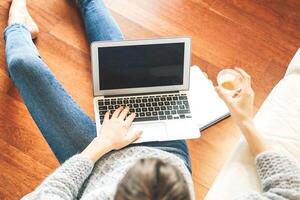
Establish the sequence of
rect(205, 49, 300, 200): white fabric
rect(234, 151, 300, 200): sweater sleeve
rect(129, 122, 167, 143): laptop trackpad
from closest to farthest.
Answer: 1. rect(234, 151, 300, 200): sweater sleeve
2. rect(205, 49, 300, 200): white fabric
3. rect(129, 122, 167, 143): laptop trackpad

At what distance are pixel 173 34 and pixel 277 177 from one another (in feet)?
2.79

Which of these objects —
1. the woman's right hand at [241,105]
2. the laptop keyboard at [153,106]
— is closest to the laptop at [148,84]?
the laptop keyboard at [153,106]

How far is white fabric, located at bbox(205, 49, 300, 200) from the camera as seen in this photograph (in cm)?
110

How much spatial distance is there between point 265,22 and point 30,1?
0.89 metres

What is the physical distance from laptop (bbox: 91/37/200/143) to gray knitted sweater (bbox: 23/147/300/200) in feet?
0.29

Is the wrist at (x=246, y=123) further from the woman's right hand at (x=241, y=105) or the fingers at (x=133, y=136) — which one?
the fingers at (x=133, y=136)

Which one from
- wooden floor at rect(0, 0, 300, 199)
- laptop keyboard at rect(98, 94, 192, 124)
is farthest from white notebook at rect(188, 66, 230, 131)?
laptop keyboard at rect(98, 94, 192, 124)

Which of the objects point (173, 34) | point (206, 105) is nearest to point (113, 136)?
point (206, 105)

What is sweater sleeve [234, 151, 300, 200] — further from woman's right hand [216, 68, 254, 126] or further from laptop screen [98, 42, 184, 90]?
laptop screen [98, 42, 184, 90]

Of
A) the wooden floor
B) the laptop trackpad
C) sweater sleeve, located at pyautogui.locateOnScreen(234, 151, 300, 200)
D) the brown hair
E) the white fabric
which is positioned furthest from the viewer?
the wooden floor

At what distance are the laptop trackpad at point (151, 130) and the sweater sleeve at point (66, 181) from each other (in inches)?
6.7

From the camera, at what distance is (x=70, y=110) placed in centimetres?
120

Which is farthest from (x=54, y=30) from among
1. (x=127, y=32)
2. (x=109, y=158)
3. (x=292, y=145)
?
(x=292, y=145)

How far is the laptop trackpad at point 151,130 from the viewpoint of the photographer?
47.2 inches
